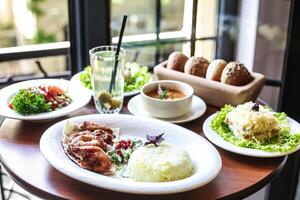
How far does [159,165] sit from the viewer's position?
3.18 feet

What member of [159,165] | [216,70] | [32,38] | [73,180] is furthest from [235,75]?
[32,38]

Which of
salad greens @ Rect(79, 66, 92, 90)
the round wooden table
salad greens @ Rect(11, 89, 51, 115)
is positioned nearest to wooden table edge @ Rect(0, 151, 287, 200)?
the round wooden table

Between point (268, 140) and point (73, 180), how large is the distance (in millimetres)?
469

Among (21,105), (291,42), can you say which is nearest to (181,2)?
(291,42)

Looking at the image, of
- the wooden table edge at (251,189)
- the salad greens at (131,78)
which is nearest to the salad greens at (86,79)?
the salad greens at (131,78)

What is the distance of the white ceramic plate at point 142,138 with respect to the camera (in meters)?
0.91

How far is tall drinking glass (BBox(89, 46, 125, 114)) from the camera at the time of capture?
1.25 meters

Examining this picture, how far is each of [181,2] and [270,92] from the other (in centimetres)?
47

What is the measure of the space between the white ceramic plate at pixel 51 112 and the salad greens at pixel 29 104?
Answer: 14mm

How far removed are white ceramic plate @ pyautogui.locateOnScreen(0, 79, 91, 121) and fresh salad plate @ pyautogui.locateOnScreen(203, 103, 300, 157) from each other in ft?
1.16

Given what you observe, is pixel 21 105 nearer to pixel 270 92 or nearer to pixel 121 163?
pixel 121 163

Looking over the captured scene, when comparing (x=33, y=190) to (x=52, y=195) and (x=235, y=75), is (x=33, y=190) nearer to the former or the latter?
(x=52, y=195)

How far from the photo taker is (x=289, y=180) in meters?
1.67

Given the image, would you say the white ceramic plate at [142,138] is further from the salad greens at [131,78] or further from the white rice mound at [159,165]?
the salad greens at [131,78]
